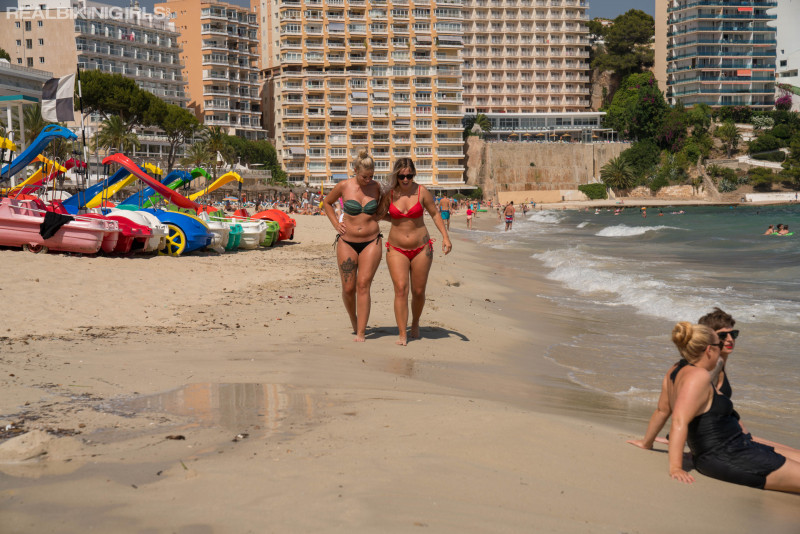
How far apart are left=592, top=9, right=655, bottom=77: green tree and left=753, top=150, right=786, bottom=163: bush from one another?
24219 millimetres

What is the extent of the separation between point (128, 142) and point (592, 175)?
176 ft

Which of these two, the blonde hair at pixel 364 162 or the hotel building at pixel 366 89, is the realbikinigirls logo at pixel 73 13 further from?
the blonde hair at pixel 364 162

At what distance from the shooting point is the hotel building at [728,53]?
95625 millimetres


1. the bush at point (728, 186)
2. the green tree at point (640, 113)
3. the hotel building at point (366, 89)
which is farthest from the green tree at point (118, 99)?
the bush at point (728, 186)

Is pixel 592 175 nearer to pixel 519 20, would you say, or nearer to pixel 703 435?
pixel 519 20

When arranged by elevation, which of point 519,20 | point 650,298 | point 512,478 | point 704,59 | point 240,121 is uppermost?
Result: point 519,20

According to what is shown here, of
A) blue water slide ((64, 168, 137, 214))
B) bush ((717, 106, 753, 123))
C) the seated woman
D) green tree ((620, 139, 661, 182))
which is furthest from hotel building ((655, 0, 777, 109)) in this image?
the seated woman

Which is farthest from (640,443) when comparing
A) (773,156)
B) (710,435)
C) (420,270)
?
(773,156)

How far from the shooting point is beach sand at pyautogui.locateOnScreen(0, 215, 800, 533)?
316 centimetres

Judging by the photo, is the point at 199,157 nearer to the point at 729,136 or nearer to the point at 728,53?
the point at 729,136

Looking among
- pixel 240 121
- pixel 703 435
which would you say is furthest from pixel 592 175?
pixel 703 435

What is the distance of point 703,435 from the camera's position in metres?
4.30

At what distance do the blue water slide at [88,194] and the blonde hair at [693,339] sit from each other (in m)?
14.5

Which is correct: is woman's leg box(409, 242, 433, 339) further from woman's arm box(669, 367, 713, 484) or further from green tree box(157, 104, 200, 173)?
green tree box(157, 104, 200, 173)
